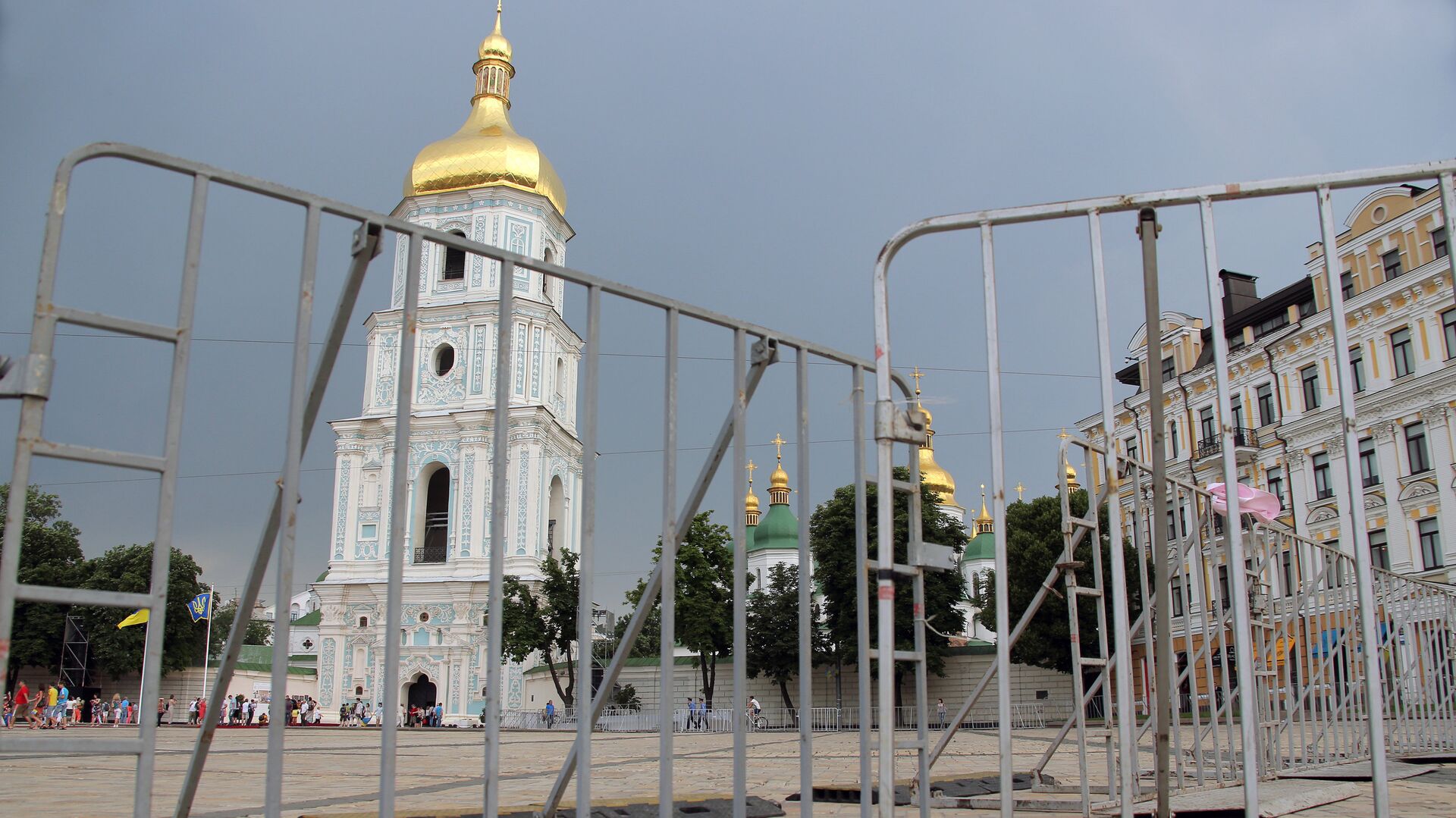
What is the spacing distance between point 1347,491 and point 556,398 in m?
46.8

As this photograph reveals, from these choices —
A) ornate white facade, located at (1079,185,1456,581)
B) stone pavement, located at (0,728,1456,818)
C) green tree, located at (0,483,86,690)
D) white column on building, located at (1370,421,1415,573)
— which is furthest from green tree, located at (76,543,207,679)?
white column on building, located at (1370,421,1415,573)

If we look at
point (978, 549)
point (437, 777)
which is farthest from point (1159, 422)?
point (978, 549)

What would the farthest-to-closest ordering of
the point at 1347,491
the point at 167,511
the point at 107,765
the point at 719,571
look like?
the point at 719,571
the point at 107,765
the point at 1347,491
the point at 167,511

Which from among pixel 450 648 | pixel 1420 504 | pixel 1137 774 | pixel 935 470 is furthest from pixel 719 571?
pixel 1137 774

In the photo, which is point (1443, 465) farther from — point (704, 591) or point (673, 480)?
point (673, 480)

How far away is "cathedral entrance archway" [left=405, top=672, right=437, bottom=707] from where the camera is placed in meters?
45.1

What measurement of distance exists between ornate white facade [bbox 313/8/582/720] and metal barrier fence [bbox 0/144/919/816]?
130 feet

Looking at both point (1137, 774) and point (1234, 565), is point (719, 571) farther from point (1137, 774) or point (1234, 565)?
point (1234, 565)

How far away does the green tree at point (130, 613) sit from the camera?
155 ft

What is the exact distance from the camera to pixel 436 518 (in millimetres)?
48469

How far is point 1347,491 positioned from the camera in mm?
3863

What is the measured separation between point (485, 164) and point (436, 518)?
48.4 ft

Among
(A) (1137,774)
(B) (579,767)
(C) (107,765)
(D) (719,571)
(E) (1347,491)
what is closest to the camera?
(E) (1347,491)

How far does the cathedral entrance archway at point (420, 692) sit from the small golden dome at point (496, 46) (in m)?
27.5
